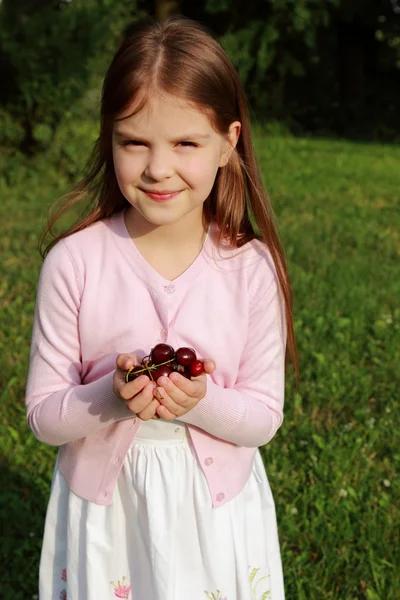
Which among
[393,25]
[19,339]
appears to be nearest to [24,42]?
[19,339]

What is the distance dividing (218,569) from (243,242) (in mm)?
825

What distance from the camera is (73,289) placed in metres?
1.96

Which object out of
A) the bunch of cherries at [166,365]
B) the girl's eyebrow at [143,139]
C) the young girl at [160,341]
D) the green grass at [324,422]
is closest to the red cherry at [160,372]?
the bunch of cherries at [166,365]

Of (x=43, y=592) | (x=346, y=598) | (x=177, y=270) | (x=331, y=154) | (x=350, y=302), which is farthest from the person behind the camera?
(x=331, y=154)

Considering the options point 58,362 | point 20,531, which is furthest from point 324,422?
point 58,362

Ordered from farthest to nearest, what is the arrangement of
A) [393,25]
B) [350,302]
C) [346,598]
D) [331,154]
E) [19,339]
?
[393,25], [331,154], [350,302], [19,339], [346,598]

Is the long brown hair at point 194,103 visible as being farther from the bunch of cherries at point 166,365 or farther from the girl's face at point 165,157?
the bunch of cherries at point 166,365

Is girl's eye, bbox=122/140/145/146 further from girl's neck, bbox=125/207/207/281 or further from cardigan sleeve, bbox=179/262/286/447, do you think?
cardigan sleeve, bbox=179/262/286/447

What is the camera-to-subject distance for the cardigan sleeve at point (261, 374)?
1999mm

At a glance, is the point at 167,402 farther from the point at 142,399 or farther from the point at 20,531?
the point at 20,531

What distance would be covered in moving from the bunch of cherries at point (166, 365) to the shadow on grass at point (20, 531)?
1.78 m

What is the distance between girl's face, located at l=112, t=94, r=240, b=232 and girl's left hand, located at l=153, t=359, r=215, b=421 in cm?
42

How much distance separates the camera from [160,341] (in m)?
1.97

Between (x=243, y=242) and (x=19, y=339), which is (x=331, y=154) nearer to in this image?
(x=19, y=339)
